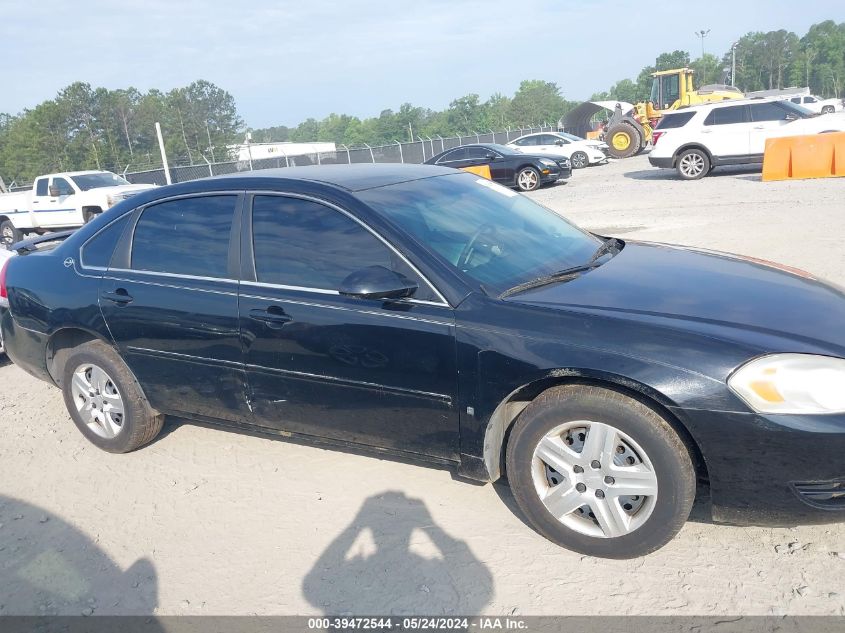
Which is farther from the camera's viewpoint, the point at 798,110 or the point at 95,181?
the point at 95,181

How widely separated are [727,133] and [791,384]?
51.7 feet

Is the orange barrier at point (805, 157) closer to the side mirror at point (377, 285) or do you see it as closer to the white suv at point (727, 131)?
the white suv at point (727, 131)

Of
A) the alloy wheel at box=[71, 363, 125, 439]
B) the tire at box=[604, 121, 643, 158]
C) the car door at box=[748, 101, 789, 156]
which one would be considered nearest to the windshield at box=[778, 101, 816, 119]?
the car door at box=[748, 101, 789, 156]

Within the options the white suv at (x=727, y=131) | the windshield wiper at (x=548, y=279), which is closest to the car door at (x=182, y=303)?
the windshield wiper at (x=548, y=279)

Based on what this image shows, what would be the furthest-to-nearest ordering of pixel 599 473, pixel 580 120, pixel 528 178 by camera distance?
pixel 580 120
pixel 528 178
pixel 599 473

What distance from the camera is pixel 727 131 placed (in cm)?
1644

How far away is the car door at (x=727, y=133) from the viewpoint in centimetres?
1627

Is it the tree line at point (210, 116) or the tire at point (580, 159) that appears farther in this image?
the tree line at point (210, 116)

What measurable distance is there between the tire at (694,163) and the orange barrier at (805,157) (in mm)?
1796

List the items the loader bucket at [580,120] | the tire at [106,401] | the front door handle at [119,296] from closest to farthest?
1. the front door handle at [119,296]
2. the tire at [106,401]
3. the loader bucket at [580,120]

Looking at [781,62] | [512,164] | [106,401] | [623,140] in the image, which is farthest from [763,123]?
[781,62]

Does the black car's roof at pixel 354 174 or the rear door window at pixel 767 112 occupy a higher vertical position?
the black car's roof at pixel 354 174

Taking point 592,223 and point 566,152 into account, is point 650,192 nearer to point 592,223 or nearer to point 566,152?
point 592,223

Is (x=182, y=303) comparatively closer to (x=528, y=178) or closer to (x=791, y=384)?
(x=791, y=384)
